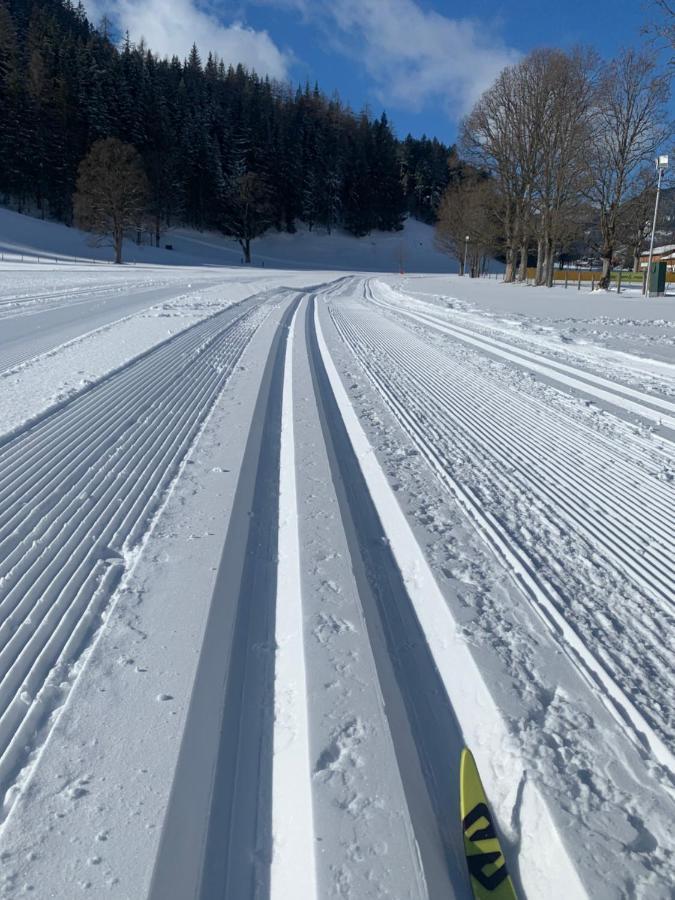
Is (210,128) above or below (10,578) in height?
above

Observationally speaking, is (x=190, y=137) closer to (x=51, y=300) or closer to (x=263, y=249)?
(x=263, y=249)

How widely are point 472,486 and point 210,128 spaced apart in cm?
9526

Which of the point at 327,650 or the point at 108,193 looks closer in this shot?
the point at 327,650

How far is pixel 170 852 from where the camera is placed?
5.49 feet

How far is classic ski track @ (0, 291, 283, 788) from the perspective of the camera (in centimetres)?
235

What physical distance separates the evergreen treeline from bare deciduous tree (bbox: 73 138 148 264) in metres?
12.2

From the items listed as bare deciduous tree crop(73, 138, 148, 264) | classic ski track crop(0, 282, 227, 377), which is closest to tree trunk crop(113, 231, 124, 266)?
bare deciduous tree crop(73, 138, 148, 264)

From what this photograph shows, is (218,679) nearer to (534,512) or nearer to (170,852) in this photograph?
(170,852)

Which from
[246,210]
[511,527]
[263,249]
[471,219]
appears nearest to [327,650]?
[511,527]

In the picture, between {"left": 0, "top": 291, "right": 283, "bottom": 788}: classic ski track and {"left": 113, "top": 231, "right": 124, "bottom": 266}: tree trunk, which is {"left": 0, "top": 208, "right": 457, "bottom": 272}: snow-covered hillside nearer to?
{"left": 113, "top": 231, "right": 124, "bottom": 266}: tree trunk

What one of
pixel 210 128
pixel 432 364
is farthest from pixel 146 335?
pixel 210 128

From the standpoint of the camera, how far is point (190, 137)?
3248 inches

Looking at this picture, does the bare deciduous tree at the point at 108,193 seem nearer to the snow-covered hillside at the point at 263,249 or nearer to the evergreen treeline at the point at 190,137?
the snow-covered hillside at the point at 263,249

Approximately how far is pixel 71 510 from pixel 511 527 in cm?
258
